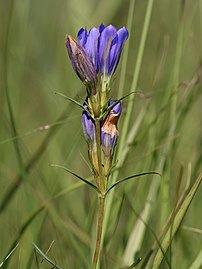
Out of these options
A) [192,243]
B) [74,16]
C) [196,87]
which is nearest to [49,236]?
[192,243]

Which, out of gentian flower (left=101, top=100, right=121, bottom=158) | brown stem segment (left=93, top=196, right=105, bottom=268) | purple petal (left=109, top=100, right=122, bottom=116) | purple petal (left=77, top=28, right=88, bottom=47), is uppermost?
purple petal (left=77, top=28, right=88, bottom=47)

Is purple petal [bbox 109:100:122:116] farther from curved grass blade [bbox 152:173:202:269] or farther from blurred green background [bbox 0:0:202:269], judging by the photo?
curved grass blade [bbox 152:173:202:269]

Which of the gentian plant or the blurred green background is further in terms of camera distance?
the blurred green background

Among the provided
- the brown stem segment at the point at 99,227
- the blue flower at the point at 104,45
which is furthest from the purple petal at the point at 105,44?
the brown stem segment at the point at 99,227

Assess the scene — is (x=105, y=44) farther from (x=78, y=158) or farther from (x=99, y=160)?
(x=78, y=158)

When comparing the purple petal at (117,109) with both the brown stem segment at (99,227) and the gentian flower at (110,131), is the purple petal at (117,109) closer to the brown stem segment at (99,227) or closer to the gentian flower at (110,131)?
the gentian flower at (110,131)

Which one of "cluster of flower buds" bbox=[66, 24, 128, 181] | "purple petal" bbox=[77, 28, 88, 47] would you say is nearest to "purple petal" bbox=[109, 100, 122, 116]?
"cluster of flower buds" bbox=[66, 24, 128, 181]
